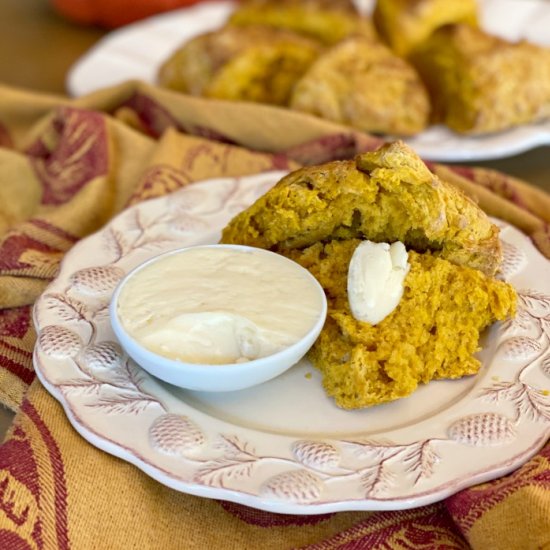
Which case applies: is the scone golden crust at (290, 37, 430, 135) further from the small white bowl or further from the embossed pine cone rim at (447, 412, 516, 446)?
the embossed pine cone rim at (447, 412, 516, 446)

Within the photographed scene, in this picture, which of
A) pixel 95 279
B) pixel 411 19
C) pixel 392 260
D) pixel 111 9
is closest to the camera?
pixel 392 260

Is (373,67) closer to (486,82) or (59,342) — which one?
(486,82)

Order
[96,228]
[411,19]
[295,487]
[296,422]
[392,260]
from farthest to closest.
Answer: [411,19]
[96,228]
[392,260]
[296,422]
[295,487]

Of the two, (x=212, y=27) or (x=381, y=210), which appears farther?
(x=212, y=27)

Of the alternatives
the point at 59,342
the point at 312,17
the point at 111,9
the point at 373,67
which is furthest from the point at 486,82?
the point at 111,9

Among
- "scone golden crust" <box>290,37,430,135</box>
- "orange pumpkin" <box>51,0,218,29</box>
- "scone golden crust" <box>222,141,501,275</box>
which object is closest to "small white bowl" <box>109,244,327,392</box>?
"scone golden crust" <box>222,141,501,275</box>

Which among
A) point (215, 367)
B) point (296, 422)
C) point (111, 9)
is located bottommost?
point (111, 9)
